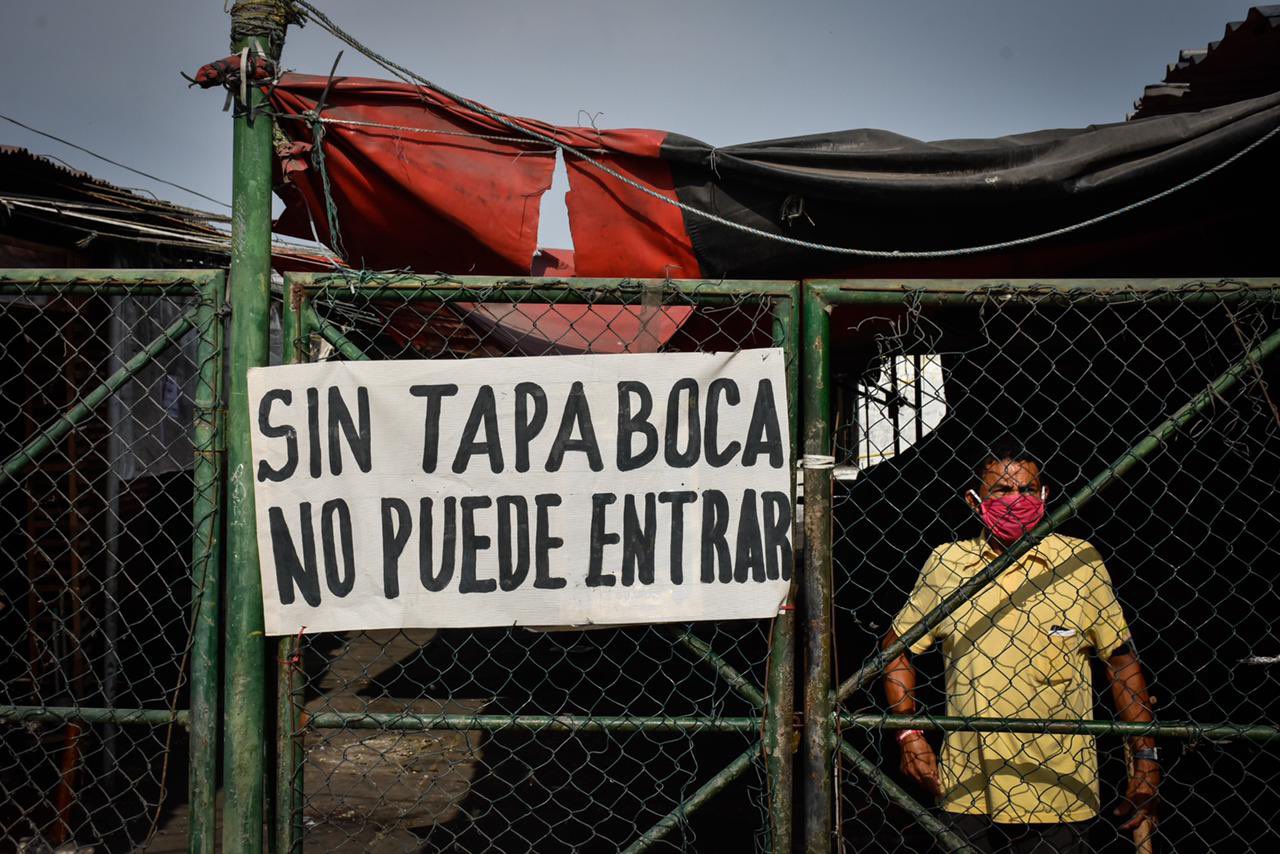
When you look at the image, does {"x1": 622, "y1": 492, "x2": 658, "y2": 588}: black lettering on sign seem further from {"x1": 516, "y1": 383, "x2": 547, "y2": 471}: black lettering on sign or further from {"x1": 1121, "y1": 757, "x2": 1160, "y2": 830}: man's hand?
{"x1": 1121, "y1": 757, "x2": 1160, "y2": 830}: man's hand

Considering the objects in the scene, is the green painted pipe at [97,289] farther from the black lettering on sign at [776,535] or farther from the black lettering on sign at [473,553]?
the black lettering on sign at [776,535]

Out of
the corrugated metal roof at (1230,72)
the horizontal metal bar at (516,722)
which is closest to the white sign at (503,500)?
the horizontal metal bar at (516,722)

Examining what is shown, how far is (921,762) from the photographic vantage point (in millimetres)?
2990

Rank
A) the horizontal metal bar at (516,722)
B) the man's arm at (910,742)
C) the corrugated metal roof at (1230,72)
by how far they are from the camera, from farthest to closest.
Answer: the man's arm at (910,742), the corrugated metal roof at (1230,72), the horizontal metal bar at (516,722)

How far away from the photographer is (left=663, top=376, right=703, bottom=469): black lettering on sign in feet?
7.50

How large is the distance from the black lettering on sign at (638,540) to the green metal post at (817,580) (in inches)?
16.2

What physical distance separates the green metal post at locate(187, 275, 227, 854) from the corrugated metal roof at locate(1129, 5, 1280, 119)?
321 cm

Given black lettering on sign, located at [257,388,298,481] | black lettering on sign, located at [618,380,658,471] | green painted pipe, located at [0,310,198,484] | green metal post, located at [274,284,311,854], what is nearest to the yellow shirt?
black lettering on sign, located at [618,380,658,471]

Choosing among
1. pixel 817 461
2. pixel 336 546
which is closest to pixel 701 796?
pixel 817 461

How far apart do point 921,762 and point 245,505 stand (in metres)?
2.28

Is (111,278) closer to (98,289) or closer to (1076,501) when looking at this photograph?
(98,289)

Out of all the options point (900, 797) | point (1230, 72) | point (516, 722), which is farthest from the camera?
point (1230, 72)

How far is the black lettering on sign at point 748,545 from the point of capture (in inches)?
89.7

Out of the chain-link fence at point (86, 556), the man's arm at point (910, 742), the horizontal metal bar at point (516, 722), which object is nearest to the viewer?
the horizontal metal bar at point (516, 722)
